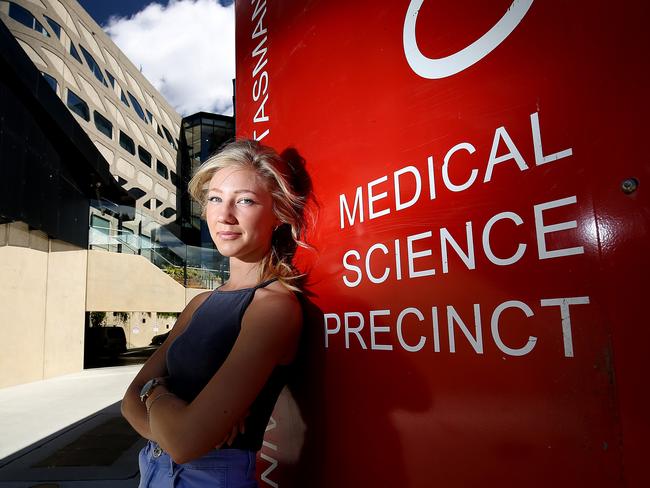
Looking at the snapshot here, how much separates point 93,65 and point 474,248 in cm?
3850

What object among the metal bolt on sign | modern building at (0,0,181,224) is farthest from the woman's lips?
modern building at (0,0,181,224)

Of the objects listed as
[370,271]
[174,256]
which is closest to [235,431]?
[370,271]

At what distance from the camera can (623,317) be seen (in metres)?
0.75

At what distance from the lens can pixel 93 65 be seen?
32594 mm

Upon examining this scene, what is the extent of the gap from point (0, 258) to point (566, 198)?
12.2m

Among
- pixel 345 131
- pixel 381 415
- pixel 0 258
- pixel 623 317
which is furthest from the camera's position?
pixel 0 258

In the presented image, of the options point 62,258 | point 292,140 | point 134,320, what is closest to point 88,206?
point 62,258

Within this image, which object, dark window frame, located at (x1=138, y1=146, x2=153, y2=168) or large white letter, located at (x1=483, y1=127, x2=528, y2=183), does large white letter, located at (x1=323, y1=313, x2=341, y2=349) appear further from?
dark window frame, located at (x1=138, y1=146, x2=153, y2=168)

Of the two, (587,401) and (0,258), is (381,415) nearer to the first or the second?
(587,401)

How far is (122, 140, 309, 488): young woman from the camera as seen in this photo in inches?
47.8

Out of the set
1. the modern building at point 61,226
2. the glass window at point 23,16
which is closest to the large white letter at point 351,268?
the modern building at point 61,226

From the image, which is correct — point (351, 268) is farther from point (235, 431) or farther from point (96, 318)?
point (96, 318)

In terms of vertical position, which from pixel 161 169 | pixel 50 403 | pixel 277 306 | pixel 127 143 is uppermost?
pixel 127 143

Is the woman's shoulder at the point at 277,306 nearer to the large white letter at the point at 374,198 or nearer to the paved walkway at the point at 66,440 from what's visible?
the large white letter at the point at 374,198
